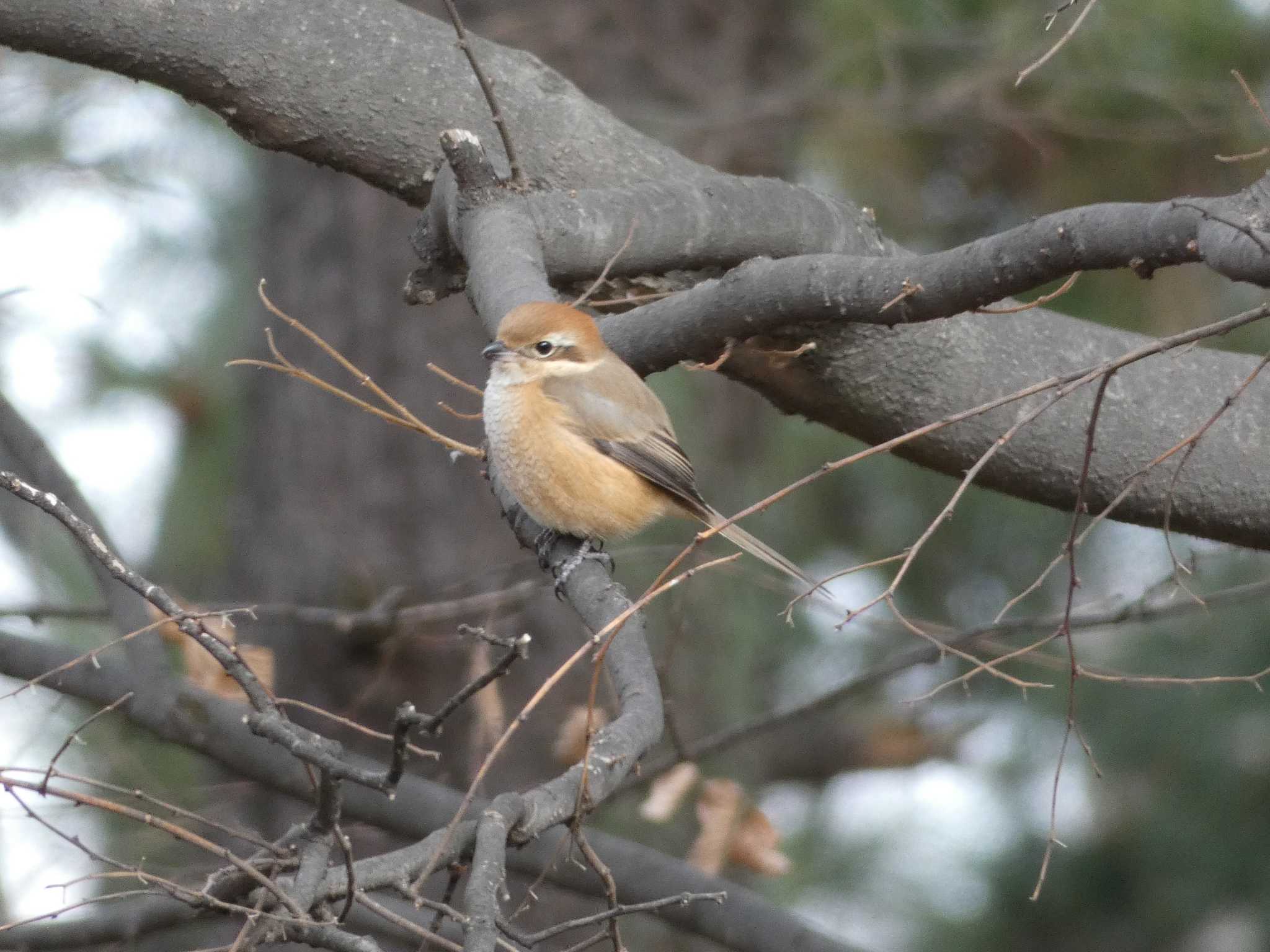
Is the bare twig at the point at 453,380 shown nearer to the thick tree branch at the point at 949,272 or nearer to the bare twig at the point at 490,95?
the thick tree branch at the point at 949,272

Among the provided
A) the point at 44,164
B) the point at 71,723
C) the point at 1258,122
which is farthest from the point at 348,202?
the point at 1258,122

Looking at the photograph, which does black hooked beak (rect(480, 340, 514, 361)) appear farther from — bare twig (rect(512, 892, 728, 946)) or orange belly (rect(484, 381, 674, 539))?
bare twig (rect(512, 892, 728, 946))

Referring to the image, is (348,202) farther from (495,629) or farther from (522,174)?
(522,174)

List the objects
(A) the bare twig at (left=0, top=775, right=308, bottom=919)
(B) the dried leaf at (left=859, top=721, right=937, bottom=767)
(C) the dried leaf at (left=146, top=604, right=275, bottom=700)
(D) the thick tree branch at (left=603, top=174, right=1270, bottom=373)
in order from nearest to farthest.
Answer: (A) the bare twig at (left=0, top=775, right=308, bottom=919), (D) the thick tree branch at (left=603, top=174, right=1270, bottom=373), (C) the dried leaf at (left=146, top=604, right=275, bottom=700), (B) the dried leaf at (left=859, top=721, right=937, bottom=767)

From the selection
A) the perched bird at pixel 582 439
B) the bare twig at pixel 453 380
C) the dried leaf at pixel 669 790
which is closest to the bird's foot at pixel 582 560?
the perched bird at pixel 582 439

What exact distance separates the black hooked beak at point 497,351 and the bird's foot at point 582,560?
56cm

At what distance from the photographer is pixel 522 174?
3.40 meters

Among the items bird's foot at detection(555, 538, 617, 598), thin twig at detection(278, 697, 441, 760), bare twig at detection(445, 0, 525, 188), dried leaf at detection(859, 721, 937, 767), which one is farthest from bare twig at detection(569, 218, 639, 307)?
dried leaf at detection(859, 721, 937, 767)

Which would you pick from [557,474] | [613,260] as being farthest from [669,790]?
[613,260]

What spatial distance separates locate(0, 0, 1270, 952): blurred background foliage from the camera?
19.8 ft

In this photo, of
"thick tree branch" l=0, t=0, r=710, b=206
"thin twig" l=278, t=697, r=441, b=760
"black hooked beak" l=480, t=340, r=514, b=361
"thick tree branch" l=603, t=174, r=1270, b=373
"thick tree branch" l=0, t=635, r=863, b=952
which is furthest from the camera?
"thick tree branch" l=0, t=635, r=863, b=952

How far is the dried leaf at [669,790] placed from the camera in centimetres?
399

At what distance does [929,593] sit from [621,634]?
5808mm

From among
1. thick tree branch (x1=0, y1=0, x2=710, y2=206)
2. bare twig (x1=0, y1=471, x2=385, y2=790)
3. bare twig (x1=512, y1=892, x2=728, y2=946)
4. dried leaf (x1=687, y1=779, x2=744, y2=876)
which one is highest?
thick tree branch (x1=0, y1=0, x2=710, y2=206)
